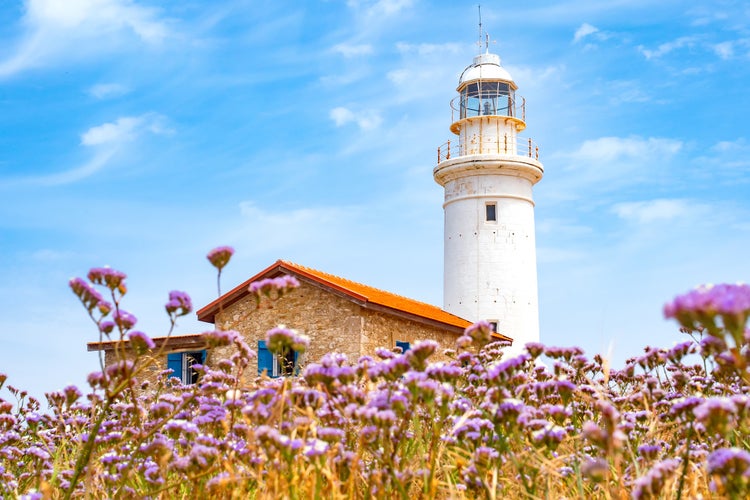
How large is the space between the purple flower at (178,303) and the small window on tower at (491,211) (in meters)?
22.6

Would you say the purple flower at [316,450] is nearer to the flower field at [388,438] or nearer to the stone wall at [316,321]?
the flower field at [388,438]

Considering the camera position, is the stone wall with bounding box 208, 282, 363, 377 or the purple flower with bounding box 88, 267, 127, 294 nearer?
the purple flower with bounding box 88, 267, 127, 294

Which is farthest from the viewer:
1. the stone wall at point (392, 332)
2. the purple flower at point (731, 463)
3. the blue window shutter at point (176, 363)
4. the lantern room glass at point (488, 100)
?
the lantern room glass at point (488, 100)

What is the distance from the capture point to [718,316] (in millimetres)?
2051

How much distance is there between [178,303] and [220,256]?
337 millimetres

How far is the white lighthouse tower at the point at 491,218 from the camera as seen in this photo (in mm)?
25422

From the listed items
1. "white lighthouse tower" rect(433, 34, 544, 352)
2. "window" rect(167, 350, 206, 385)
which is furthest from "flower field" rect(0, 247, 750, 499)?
"white lighthouse tower" rect(433, 34, 544, 352)

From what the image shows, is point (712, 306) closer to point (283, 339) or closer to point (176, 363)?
point (283, 339)

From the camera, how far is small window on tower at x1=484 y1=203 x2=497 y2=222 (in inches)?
1024

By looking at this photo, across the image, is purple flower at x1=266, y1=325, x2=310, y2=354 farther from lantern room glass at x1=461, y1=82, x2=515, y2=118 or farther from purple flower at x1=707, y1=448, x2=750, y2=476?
lantern room glass at x1=461, y1=82, x2=515, y2=118

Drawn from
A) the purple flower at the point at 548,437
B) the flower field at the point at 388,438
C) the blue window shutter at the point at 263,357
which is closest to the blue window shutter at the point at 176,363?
the blue window shutter at the point at 263,357

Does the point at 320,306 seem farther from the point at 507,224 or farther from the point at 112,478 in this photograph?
the point at 112,478

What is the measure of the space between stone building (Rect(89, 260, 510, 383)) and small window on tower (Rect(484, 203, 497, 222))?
18.3 ft

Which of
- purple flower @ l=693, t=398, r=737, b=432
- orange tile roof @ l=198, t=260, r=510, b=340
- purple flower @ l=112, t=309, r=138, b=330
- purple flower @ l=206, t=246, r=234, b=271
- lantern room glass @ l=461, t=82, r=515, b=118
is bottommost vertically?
purple flower @ l=693, t=398, r=737, b=432
